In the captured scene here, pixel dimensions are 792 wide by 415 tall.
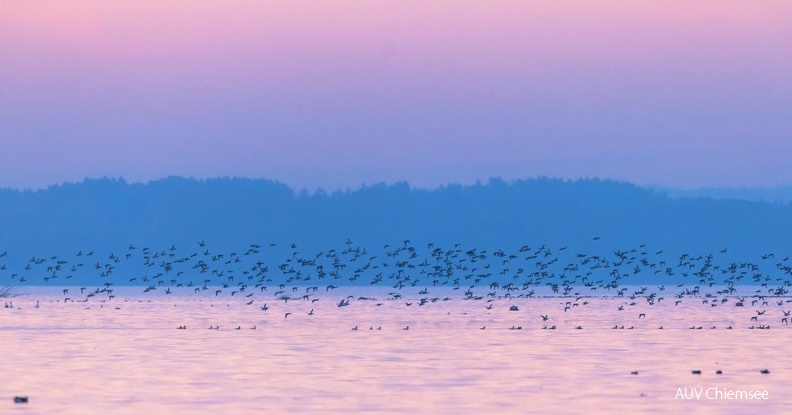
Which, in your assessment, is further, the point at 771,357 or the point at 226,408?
the point at 771,357

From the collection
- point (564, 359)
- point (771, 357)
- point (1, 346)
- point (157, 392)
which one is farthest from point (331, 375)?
point (1, 346)

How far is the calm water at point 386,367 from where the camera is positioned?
35.0 metres

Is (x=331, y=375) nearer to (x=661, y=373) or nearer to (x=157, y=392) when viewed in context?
(x=157, y=392)

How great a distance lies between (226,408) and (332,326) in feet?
133

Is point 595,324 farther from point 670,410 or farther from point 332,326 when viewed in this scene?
point 670,410

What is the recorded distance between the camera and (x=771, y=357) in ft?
161

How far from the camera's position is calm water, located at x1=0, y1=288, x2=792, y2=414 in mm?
35000

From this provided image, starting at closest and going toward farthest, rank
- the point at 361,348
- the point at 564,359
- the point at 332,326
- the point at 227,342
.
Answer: the point at 564,359 → the point at 361,348 → the point at 227,342 → the point at 332,326

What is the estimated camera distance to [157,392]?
123 feet

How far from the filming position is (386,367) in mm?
45156

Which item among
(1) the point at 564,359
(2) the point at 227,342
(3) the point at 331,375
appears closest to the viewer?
(3) the point at 331,375

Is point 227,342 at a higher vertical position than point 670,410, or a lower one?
higher

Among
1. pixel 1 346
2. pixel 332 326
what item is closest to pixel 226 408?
pixel 1 346

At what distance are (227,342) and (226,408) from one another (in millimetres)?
25165
